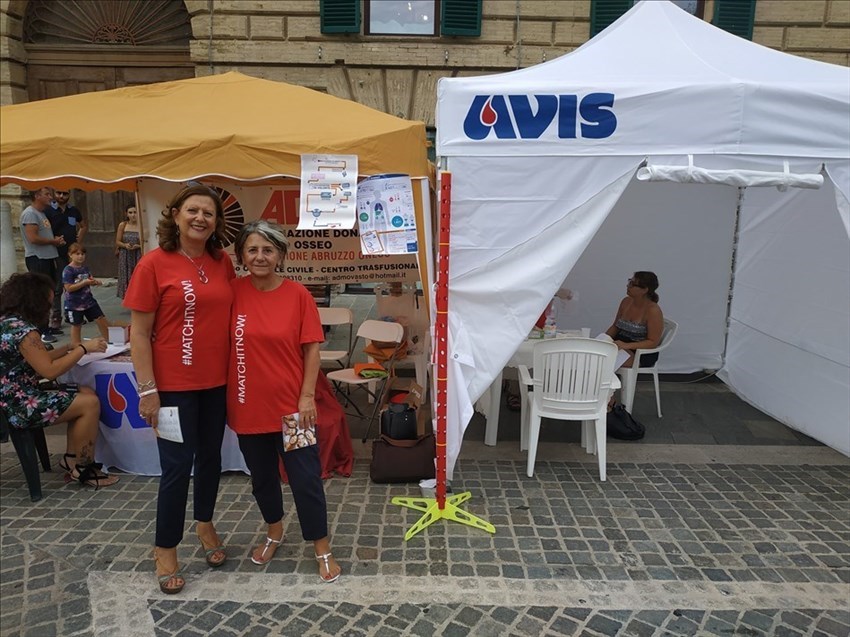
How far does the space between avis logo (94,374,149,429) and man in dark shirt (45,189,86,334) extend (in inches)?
166

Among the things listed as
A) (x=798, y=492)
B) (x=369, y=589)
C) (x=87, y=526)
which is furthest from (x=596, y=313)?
(x=87, y=526)

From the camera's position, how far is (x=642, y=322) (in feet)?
17.2

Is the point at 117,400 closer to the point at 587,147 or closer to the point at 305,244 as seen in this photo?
the point at 305,244

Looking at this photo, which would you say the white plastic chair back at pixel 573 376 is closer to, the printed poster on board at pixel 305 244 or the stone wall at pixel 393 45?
the printed poster on board at pixel 305 244

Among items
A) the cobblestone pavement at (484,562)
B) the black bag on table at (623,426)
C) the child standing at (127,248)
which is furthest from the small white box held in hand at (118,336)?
the black bag on table at (623,426)

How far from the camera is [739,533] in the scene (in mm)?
3432

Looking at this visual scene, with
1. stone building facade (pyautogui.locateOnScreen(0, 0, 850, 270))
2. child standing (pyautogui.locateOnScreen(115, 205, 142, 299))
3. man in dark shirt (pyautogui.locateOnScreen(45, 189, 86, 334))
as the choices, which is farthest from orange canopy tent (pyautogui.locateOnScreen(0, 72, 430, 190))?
stone building facade (pyautogui.locateOnScreen(0, 0, 850, 270))

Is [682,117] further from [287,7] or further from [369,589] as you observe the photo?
[287,7]

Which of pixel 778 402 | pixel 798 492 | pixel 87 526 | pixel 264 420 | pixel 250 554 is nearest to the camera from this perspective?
pixel 264 420

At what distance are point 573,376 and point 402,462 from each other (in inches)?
50.7

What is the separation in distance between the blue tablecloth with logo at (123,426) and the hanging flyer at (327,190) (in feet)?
5.09

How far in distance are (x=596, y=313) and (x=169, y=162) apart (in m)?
4.64

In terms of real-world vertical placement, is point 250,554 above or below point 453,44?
below

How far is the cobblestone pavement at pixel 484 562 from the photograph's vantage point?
2.69m
